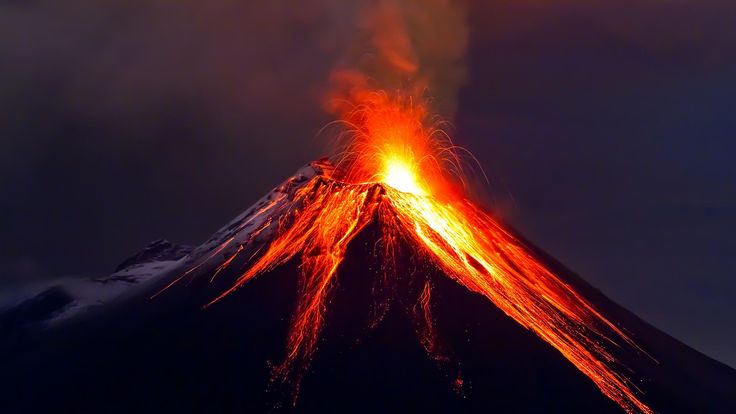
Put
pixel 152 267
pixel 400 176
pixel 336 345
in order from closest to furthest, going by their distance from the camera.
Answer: pixel 336 345, pixel 400 176, pixel 152 267

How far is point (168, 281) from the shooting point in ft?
154

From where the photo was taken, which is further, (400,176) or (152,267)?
(152,267)

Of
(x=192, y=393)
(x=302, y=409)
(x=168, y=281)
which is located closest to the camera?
(x=302, y=409)

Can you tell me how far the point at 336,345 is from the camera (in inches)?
1373

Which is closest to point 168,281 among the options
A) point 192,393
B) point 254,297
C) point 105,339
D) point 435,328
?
point 105,339

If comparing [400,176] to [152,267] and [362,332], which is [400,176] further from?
[152,267]

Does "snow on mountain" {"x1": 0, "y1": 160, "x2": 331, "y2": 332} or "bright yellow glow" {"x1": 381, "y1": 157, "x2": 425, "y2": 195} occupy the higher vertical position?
"bright yellow glow" {"x1": 381, "y1": 157, "x2": 425, "y2": 195}

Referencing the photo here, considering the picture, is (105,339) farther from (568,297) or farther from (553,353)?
(568,297)

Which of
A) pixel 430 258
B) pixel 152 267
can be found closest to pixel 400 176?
pixel 430 258

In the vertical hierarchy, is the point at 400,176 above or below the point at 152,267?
above

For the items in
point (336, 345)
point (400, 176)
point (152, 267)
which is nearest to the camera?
point (336, 345)

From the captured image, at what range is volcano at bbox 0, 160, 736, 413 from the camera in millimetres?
33094

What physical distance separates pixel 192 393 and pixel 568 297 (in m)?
21.8

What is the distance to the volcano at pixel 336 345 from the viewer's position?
109ft
